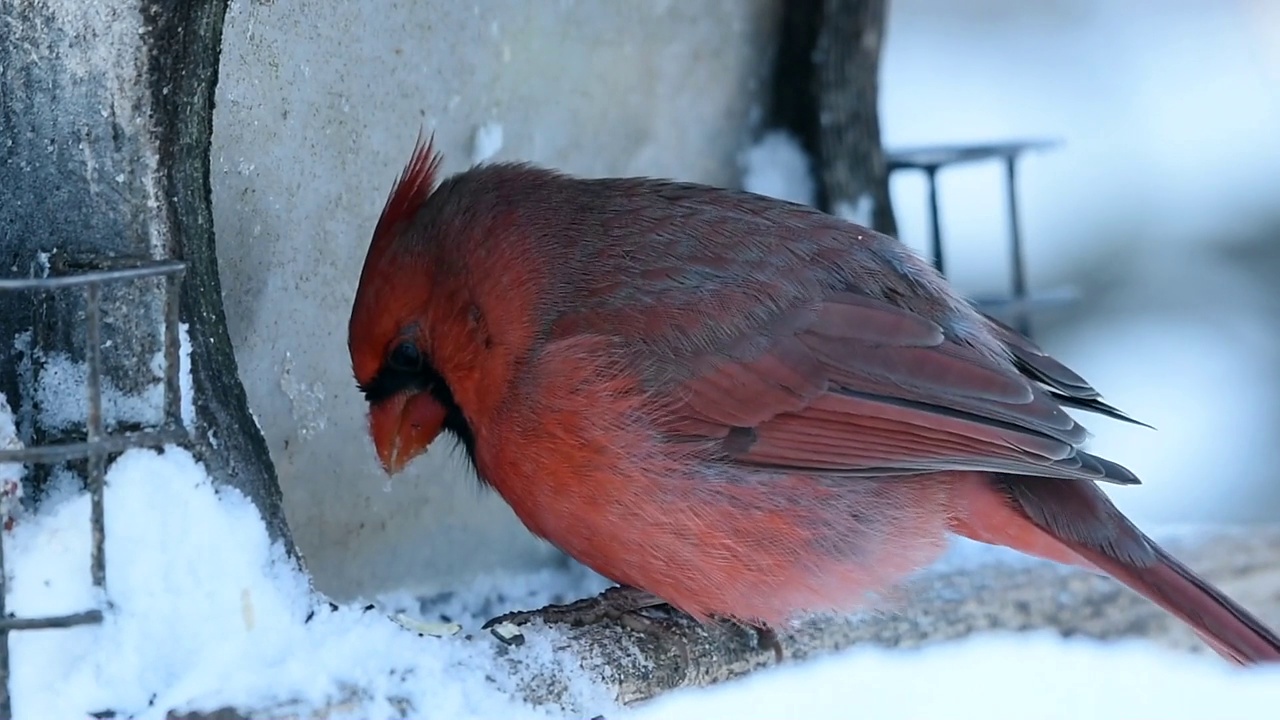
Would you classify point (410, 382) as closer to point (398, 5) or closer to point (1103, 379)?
point (398, 5)

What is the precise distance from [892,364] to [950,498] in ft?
0.85

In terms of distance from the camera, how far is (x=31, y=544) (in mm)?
2004

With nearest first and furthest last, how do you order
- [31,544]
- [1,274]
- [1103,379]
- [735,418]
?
[31,544] < [1,274] < [735,418] < [1103,379]

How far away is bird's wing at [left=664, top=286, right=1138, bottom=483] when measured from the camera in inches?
104

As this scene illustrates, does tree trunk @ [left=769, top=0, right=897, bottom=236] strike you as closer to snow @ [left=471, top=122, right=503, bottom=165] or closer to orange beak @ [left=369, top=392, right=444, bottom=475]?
snow @ [left=471, top=122, right=503, bottom=165]

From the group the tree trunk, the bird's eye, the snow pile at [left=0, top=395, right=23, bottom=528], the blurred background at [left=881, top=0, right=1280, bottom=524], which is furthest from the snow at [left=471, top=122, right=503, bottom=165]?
the blurred background at [left=881, top=0, right=1280, bottom=524]

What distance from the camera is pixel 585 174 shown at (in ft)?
11.3

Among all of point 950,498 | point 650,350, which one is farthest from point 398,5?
point 950,498

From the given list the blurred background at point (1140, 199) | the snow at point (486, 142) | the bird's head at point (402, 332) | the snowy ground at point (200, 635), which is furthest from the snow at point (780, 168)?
the blurred background at point (1140, 199)

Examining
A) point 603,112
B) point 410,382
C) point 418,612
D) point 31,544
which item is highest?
point 603,112

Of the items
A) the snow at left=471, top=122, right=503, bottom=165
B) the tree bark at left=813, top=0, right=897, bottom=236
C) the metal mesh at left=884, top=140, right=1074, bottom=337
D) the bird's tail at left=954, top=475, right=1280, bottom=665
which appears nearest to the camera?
the bird's tail at left=954, top=475, right=1280, bottom=665

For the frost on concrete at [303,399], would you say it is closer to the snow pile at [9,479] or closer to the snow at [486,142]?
the snow at [486,142]

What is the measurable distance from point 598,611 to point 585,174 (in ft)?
3.82

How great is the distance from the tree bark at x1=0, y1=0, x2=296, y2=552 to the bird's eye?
0.51 m
